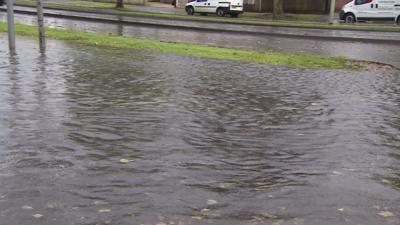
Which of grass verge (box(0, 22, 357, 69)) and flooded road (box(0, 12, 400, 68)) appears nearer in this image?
grass verge (box(0, 22, 357, 69))

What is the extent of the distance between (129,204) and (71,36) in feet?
48.7

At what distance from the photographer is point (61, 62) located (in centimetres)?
1242

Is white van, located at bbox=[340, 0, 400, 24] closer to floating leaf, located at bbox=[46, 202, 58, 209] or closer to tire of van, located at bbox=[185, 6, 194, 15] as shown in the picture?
tire of van, located at bbox=[185, 6, 194, 15]

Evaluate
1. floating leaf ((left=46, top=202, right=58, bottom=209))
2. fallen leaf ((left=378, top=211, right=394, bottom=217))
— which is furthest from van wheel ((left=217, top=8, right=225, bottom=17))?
floating leaf ((left=46, top=202, right=58, bottom=209))

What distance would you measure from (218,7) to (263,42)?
1943 cm

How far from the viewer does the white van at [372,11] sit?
35.0 meters

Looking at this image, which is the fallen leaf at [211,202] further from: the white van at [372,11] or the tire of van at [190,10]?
the tire of van at [190,10]

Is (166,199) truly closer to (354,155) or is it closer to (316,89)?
(354,155)

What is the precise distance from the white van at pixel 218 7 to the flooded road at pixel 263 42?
48.5 ft

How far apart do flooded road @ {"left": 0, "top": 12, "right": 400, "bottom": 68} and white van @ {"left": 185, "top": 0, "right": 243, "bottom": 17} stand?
1479cm

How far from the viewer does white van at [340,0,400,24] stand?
35.0 m

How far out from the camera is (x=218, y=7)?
4059 centimetres

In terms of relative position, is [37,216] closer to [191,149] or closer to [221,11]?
[191,149]

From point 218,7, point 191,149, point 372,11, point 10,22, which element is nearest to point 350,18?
point 372,11
